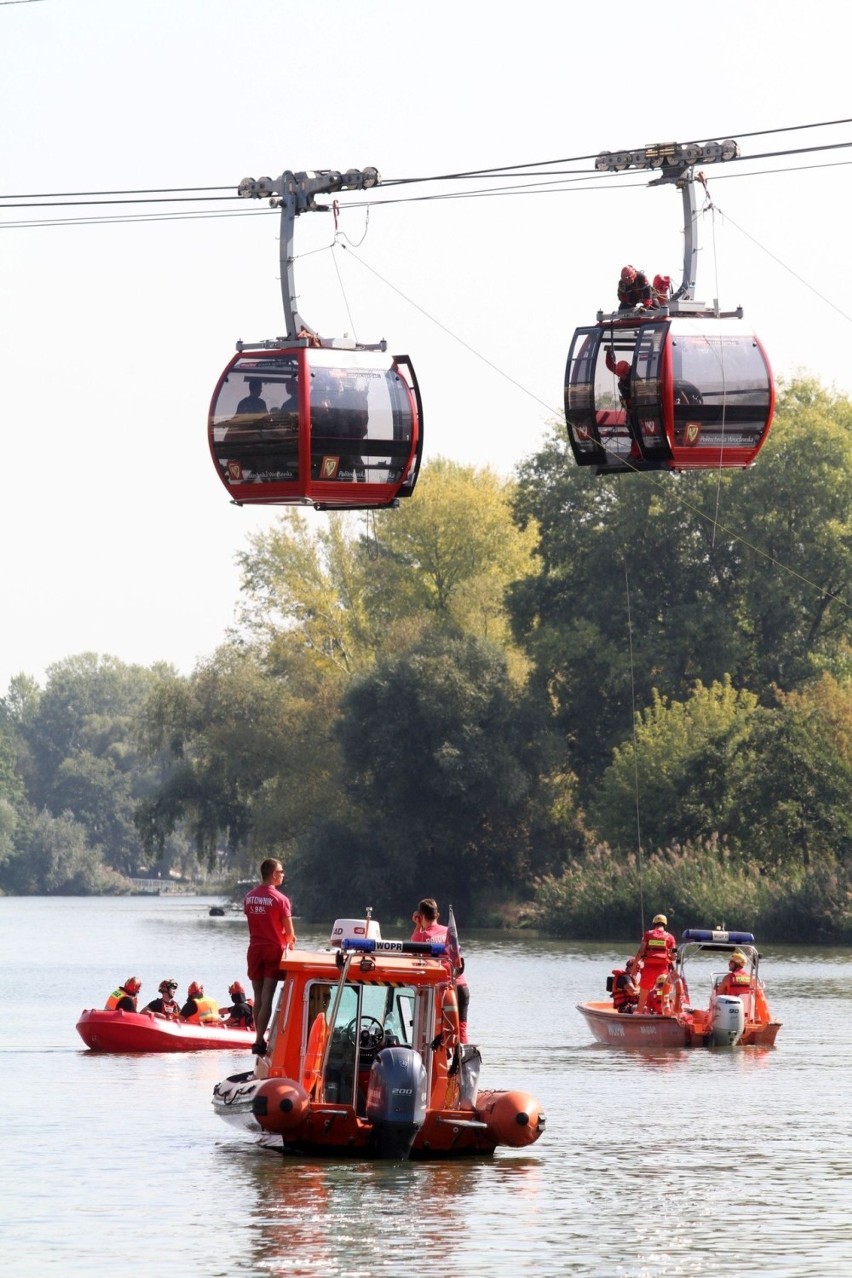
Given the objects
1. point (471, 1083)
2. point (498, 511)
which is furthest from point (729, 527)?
point (471, 1083)

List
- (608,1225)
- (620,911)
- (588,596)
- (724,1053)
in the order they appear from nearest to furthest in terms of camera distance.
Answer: (608,1225), (724,1053), (620,911), (588,596)

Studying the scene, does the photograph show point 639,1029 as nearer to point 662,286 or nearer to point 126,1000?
point 126,1000

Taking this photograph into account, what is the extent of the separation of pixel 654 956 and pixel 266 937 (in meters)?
16.2

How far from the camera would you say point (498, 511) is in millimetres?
87438

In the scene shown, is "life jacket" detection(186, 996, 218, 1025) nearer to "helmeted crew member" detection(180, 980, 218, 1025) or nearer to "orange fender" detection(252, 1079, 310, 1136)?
"helmeted crew member" detection(180, 980, 218, 1025)

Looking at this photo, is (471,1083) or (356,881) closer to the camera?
(471,1083)

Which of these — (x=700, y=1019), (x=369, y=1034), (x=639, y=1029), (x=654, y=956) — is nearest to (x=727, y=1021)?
(x=700, y=1019)

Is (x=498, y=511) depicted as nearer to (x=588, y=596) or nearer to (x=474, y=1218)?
(x=588, y=596)

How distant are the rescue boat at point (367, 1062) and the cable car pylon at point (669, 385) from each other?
5310mm

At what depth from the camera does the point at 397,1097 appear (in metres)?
23.2

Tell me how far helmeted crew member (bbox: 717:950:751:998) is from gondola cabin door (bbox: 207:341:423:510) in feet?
53.4

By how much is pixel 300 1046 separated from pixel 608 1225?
3.76 meters

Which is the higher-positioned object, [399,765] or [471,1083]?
[399,765]

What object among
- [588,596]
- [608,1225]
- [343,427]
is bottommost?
[608,1225]
